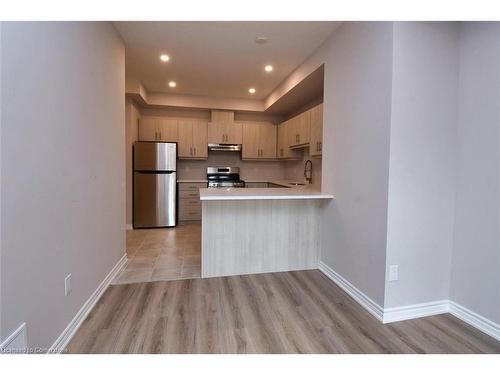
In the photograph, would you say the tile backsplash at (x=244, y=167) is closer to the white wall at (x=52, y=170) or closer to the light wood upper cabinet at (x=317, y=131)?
Result: the light wood upper cabinet at (x=317, y=131)

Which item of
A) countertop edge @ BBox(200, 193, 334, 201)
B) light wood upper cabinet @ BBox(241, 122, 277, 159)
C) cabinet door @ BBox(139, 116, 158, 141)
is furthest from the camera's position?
light wood upper cabinet @ BBox(241, 122, 277, 159)

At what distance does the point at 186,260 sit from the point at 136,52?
8.91ft

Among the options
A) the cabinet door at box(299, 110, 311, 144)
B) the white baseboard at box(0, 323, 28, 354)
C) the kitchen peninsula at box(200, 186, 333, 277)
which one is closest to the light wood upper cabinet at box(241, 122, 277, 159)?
the cabinet door at box(299, 110, 311, 144)

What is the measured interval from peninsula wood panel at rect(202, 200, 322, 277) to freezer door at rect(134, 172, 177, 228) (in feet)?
8.08

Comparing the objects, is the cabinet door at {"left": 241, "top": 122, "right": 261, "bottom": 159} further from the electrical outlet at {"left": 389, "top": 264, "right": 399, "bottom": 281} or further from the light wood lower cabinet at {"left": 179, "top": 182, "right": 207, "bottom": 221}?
the electrical outlet at {"left": 389, "top": 264, "right": 399, "bottom": 281}

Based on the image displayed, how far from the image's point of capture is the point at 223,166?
5820 millimetres

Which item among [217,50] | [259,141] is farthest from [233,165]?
[217,50]

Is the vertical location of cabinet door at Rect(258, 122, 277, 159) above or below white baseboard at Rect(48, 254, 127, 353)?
above

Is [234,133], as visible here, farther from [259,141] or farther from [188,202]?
[188,202]

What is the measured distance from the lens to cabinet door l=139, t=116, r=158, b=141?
5109 mm

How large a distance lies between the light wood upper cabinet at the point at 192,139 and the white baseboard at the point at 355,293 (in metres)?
3.56

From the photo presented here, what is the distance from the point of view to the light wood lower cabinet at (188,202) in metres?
5.30

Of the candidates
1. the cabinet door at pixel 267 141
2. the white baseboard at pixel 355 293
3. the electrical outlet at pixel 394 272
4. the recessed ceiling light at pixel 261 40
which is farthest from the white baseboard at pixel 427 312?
the cabinet door at pixel 267 141
